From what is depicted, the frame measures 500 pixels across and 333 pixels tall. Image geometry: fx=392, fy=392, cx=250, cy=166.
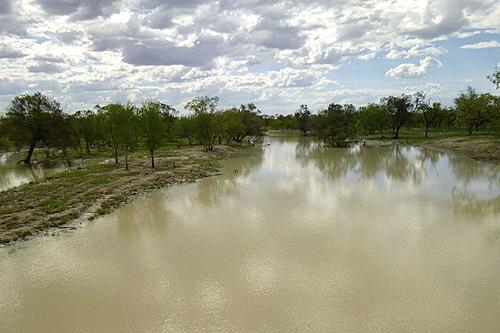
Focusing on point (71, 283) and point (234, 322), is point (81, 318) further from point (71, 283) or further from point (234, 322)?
point (234, 322)

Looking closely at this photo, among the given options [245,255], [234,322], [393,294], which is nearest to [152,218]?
[245,255]

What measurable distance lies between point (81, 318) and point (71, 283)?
3.02 m

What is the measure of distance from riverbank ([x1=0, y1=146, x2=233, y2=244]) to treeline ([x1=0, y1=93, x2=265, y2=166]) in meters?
3.55

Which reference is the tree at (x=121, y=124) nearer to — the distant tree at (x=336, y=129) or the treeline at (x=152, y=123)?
the treeline at (x=152, y=123)

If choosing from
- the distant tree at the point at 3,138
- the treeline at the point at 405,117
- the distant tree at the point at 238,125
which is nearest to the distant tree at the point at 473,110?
the treeline at the point at 405,117

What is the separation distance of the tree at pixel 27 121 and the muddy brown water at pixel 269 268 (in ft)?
117

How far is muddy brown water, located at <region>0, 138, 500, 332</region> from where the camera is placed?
39.9ft

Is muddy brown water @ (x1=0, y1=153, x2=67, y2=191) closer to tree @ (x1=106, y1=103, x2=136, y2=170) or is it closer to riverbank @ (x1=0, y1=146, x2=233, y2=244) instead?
riverbank @ (x1=0, y1=146, x2=233, y2=244)

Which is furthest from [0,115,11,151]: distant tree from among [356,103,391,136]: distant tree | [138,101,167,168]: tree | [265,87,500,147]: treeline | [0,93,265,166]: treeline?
[356,103,391,136]: distant tree

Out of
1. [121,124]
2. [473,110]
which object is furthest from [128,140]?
[473,110]

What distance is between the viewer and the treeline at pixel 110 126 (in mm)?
44656

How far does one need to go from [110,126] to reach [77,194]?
17.4 m

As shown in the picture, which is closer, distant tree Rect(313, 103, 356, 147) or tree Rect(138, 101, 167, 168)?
tree Rect(138, 101, 167, 168)

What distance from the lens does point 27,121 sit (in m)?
55.8
